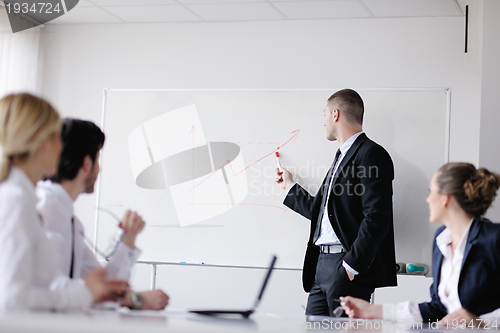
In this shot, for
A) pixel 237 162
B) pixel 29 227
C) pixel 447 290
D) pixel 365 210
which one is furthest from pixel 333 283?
pixel 29 227

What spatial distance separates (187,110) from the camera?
3.37 metres

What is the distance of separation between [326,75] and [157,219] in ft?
5.01

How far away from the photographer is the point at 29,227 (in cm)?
111

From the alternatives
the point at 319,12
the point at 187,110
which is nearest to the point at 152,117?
the point at 187,110

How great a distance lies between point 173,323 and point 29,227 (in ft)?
1.33

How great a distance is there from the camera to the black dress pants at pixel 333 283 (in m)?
2.38

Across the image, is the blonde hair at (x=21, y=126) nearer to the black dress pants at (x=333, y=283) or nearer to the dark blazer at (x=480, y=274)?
Answer: the dark blazer at (x=480, y=274)

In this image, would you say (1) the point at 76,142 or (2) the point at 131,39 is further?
(2) the point at 131,39

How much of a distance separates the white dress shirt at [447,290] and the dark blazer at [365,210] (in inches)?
23.5

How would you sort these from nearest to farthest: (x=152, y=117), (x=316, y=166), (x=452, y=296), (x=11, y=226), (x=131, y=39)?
(x=11, y=226)
(x=452, y=296)
(x=316, y=166)
(x=152, y=117)
(x=131, y=39)

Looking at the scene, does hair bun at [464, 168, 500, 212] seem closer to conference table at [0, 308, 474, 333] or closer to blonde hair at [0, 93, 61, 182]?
conference table at [0, 308, 474, 333]

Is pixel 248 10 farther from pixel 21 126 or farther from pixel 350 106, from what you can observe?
pixel 21 126

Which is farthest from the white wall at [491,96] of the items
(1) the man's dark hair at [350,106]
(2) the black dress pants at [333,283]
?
(2) the black dress pants at [333,283]

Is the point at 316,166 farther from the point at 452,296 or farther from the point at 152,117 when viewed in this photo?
the point at 452,296
